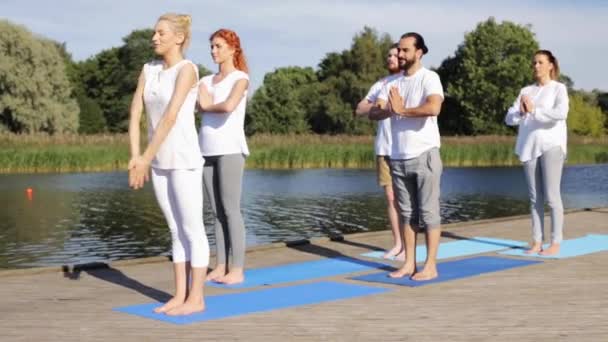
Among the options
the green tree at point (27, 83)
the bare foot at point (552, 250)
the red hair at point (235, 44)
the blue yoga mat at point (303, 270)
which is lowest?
the blue yoga mat at point (303, 270)

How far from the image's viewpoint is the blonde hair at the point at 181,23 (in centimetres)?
473

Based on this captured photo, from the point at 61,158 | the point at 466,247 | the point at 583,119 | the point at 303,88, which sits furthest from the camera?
the point at 303,88

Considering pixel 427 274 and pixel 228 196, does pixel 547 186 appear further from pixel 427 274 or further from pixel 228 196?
pixel 228 196

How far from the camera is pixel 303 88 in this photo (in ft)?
217

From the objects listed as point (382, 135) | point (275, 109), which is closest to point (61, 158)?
point (382, 135)

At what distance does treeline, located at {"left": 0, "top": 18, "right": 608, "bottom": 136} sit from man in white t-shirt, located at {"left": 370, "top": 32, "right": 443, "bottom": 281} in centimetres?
4485

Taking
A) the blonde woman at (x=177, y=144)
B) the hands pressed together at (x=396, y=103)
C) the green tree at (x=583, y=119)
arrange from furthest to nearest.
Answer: the green tree at (x=583, y=119) → the hands pressed together at (x=396, y=103) → the blonde woman at (x=177, y=144)

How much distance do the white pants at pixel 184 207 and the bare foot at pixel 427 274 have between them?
5.66 feet

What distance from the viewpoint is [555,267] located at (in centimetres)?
645

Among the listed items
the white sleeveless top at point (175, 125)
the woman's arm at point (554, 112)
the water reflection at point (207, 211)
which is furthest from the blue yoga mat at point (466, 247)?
the water reflection at point (207, 211)

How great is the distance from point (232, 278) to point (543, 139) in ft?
10.1

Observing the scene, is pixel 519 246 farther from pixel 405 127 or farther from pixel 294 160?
pixel 294 160

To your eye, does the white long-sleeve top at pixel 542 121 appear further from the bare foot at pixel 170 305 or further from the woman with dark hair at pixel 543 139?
the bare foot at pixel 170 305

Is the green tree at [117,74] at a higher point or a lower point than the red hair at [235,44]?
higher
